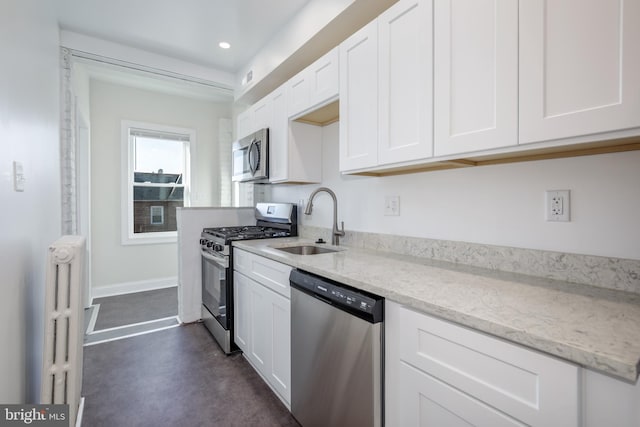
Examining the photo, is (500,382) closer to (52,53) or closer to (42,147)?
(42,147)

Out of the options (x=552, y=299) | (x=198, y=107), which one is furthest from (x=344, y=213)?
(x=198, y=107)

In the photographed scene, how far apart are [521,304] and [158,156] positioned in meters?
4.66

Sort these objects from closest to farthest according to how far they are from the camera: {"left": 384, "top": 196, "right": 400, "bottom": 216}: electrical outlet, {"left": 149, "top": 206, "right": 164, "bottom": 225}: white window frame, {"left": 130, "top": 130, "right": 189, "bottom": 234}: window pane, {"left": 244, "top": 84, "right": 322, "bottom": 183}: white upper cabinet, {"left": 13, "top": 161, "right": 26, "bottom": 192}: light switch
Result: {"left": 13, "top": 161, "right": 26, "bottom": 192}: light switch, {"left": 384, "top": 196, "right": 400, "bottom": 216}: electrical outlet, {"left": 244, "top": 84, "right": 322, "bottom": 183}: white upper cabinet, {"left": 130, "top": 130, "right": 189, "bottom": 234}: window pane, {"left": 149, "top": 206, "right": 164, "bottom": 225}: white window frame

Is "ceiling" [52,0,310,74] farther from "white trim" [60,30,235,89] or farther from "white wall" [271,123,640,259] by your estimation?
"white wall" [271,123,640,259]

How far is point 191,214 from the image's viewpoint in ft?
9.84

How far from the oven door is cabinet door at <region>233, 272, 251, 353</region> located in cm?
6

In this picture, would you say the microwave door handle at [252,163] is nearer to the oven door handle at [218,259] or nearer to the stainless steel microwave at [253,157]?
the stainless steel microwave at [253,157]

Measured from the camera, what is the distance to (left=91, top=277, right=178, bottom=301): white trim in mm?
3855

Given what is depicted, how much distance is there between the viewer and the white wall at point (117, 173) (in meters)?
3.83

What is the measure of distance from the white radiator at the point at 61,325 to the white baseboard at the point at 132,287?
301 centimetres

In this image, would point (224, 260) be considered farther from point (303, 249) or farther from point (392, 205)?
point (392, 205)

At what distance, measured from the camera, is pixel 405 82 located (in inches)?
56.2

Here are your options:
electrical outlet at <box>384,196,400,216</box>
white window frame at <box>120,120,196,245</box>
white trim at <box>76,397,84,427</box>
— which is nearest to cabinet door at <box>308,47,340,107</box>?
electrical outlet at <box>384,196,400,216</box>

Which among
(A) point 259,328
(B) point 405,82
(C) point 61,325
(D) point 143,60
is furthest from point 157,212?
(B) point 405,82
